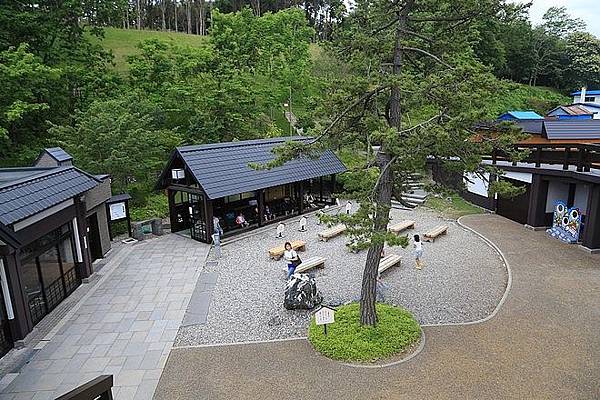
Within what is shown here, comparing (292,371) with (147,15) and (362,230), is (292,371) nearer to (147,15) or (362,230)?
(362,230)

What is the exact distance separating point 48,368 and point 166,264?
5.85m

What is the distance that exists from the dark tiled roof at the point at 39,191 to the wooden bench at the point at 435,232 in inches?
477

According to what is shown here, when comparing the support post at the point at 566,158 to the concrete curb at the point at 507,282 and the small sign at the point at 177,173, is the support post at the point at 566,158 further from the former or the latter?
the small sign at the point at 177,173

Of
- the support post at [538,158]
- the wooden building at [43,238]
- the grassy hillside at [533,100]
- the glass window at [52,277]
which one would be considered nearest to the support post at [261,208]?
the wooden building at [43,238]

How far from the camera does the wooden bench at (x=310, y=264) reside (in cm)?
1257

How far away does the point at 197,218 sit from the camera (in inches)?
647

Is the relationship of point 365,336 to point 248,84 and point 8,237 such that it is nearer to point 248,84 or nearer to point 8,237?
point 8,237

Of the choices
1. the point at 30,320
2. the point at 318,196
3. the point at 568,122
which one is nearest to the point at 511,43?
the point at 568,122

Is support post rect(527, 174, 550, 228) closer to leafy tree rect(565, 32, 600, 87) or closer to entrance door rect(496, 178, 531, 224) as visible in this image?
entrance door rect(496, 178, 531, 224)

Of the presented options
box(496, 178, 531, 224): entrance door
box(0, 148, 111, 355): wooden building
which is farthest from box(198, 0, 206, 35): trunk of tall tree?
box(496, 178, 531, 224): entrance door

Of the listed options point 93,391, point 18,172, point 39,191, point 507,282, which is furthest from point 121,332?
point 507,282

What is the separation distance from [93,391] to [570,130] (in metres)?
21.7

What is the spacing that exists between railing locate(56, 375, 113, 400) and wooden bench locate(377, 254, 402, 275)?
32.1ft

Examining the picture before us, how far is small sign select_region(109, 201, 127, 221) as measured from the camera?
1543cm
